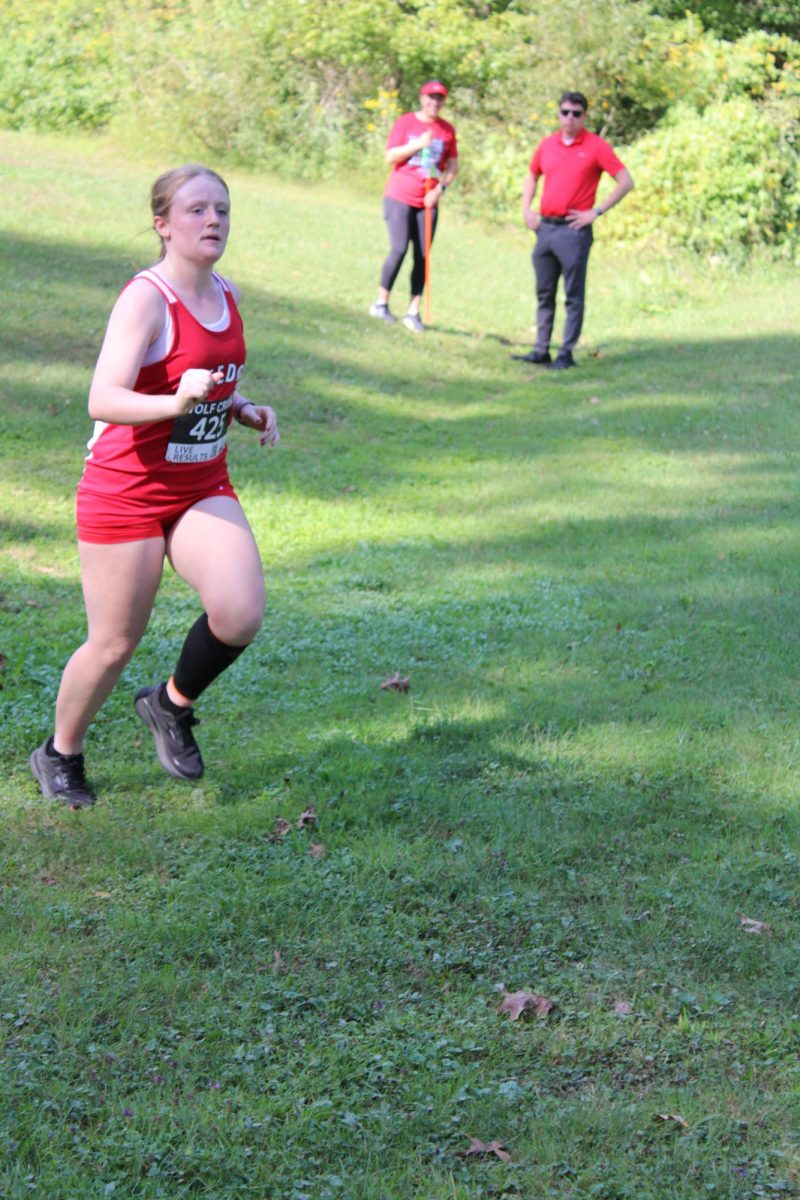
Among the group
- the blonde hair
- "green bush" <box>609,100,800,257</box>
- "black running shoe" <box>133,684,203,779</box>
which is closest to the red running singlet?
the blonde hair

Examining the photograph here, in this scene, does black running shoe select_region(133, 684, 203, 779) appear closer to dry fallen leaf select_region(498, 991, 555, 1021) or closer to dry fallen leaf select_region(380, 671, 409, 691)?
dry fallen leaf select_region(380, 671, 409, 691)

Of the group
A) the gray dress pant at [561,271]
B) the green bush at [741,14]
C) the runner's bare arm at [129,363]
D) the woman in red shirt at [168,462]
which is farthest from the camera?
the green bush at [741,14]

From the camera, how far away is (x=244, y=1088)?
11.1 ft

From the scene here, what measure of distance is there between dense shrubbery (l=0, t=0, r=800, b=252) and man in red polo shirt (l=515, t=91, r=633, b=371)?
599cm

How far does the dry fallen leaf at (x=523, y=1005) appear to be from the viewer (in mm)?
3725

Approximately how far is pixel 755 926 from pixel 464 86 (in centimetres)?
2278

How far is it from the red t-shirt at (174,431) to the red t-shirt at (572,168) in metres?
9.82

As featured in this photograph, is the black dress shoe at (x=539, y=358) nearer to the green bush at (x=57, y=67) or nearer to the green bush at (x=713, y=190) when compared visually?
the green bush at (x=713, y=190)

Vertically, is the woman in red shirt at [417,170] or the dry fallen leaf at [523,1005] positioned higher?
the woman in red shirt at [417,170]

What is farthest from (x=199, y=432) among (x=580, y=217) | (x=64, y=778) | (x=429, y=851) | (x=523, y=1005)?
(x=580, y=217)

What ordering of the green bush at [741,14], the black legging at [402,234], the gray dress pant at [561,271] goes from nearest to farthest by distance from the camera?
the gray dress pant at [561,271] < the black legging at [402,234] < the green bush at [741,14]

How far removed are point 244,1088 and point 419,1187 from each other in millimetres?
536

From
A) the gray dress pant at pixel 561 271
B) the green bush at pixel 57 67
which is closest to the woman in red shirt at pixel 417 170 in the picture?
the gray dress pant at pixel 561 271

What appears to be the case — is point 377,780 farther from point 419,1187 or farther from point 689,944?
point 419,1187
